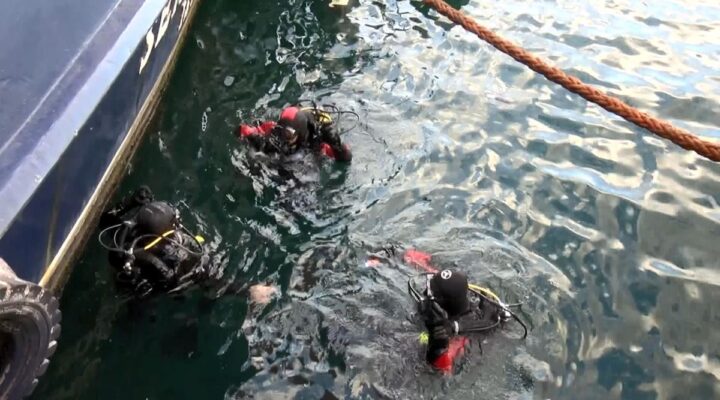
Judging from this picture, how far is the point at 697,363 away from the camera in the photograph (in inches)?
159

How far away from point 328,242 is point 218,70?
264 centimetres

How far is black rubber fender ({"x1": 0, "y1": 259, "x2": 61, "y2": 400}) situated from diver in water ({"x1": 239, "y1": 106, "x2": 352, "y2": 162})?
2.31 metres

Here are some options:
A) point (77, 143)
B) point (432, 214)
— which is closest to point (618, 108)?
point (432, 214)

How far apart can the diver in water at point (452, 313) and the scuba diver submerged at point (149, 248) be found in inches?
53.9

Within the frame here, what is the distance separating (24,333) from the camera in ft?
9.41

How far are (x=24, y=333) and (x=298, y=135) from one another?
2.51 meters

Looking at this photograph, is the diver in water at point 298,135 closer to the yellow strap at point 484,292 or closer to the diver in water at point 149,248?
the diver in water at point 149,248

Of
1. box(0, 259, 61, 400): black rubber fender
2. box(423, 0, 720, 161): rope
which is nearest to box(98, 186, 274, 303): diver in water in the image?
box(0, 259, 61, 400): black rubber fender

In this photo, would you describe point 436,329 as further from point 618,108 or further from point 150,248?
point 150,248

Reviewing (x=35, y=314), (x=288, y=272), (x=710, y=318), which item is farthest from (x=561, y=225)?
(x=35, y=314)

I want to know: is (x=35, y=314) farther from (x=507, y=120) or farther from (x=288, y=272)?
(x=507, y=120)

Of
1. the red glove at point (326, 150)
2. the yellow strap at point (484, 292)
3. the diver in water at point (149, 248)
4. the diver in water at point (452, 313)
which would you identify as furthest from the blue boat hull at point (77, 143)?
the yellow strap at point (484, 292)

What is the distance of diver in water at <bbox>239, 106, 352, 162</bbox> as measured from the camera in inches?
194

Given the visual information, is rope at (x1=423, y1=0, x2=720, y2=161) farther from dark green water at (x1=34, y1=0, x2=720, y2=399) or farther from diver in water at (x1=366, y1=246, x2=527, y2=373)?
dark green water at (x1=34, y1=0, x2=720, y2=399)
